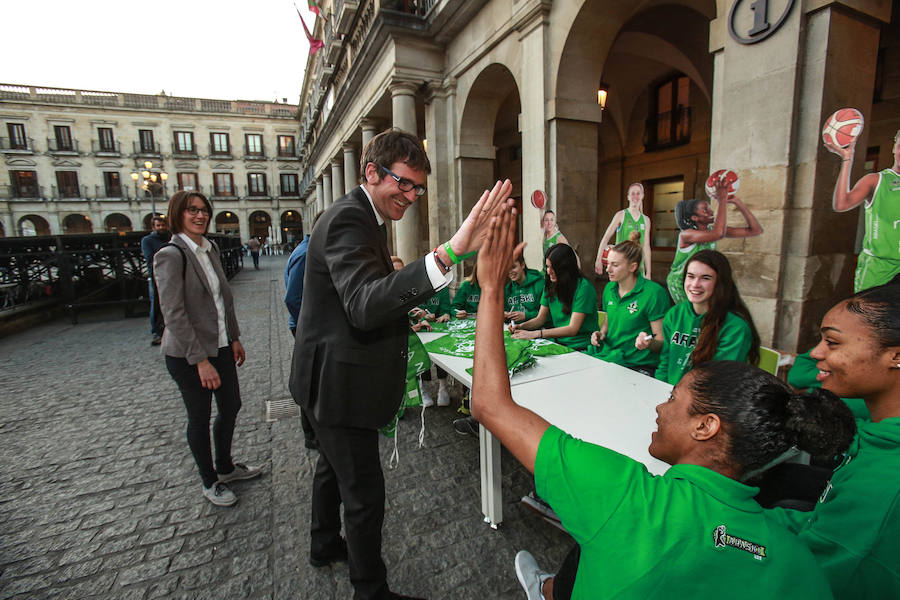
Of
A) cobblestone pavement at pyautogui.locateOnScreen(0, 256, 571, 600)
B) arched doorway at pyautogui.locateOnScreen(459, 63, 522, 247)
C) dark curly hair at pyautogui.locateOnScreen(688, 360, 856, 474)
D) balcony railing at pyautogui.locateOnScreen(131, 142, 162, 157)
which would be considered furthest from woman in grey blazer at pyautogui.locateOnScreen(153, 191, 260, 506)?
balcony railing at pyautogui.locateOnScreen(131, 142, 162, 157)

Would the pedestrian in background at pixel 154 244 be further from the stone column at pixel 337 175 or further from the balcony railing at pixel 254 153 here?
the balcony railing at pixel 254 153

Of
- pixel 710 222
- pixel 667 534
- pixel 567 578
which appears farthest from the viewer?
pixel 710 222

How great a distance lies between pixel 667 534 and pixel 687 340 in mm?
2332

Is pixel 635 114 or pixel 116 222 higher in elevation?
pixel 635 114

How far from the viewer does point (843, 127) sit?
3.24 m

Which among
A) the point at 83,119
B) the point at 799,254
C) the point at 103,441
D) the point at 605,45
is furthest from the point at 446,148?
the point at 83,119

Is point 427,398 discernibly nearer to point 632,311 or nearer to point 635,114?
point 632,311

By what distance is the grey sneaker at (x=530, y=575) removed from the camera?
77.2 inches

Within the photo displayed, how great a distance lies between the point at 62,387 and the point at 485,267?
6613 mm

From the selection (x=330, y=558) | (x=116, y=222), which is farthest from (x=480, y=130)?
(x=116, y=222)

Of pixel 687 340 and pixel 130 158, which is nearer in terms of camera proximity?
pixel 687 340

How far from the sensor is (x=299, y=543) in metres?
2.49

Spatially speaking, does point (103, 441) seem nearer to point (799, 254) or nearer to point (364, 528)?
point (364, 528)

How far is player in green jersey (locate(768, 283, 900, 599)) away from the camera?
41.6 inches
